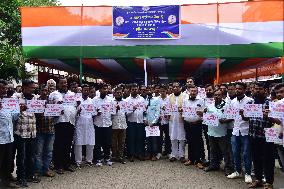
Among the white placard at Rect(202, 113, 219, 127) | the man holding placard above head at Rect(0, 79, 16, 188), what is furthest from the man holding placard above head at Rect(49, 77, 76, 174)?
the white placard at Rect(202, 113, 219, 127)

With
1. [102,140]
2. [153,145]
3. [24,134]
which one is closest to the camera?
[24,134]

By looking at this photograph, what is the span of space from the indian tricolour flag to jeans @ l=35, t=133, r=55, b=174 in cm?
485

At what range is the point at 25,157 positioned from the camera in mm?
6797

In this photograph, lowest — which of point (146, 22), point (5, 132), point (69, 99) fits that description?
point (5, 132)

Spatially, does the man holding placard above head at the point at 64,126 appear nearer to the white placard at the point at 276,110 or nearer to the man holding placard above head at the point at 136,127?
the man holding placard above head at the point at 136,127

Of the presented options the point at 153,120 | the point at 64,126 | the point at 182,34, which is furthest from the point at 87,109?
the point at 182,34

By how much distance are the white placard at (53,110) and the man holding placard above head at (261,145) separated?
3.48 meters

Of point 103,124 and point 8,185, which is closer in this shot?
point 8,185

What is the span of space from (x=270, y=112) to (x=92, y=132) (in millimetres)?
3961

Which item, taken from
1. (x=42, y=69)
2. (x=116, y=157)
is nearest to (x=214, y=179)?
(x=116, y=157)

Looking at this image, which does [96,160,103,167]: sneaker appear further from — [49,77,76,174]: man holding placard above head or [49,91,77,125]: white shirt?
[49,91,77,125]: white shirt

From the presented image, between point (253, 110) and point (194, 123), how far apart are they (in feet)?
7.26

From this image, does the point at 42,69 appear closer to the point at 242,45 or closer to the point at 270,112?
the point at 242,45

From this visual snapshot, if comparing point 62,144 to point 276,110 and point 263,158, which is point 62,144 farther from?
point 276,110
